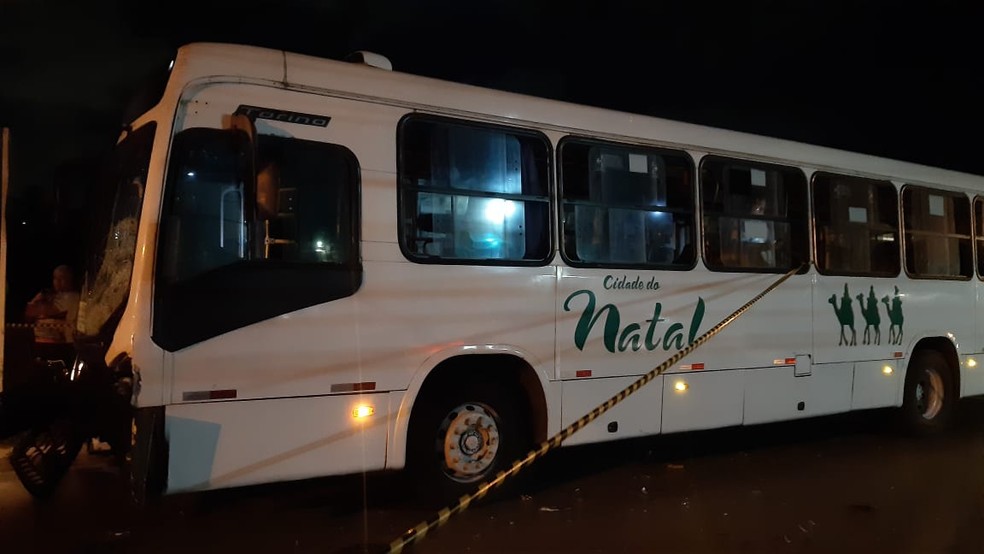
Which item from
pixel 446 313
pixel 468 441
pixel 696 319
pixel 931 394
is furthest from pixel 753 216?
pixel 931 394

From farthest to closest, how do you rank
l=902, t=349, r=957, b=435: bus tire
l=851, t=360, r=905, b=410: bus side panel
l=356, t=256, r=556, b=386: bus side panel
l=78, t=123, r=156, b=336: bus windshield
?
1. l=902, t=349, r=957, b=435: bus tire
2. l=851, t=360, r=905, b=410: bus side panel
3. l=356, t=256, r=556, b=386: bus side panel
4. l=78, t=123, r=156, b=336: bus windshield

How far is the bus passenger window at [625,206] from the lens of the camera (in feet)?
19.8

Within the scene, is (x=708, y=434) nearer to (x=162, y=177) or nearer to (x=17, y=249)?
(x=162, y=177)

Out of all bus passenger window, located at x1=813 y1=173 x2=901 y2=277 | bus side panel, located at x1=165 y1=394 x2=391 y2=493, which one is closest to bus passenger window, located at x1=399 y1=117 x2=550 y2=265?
bus side panel, located at x1=165 y1=394 x2=391 y2=493

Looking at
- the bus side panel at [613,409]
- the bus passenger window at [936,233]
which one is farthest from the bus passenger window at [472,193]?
the bus passenger window at [936,233]

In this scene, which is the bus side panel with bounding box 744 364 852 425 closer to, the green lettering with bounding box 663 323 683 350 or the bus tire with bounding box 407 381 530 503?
the green lettering with bounding box 663 323 683 350

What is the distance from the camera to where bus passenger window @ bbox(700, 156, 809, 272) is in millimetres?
6852

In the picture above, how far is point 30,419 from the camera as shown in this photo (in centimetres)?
483

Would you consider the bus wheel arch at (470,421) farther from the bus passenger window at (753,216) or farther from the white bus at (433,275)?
the bus passenger window at (753,216)

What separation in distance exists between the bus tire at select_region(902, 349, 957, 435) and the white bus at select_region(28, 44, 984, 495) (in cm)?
100

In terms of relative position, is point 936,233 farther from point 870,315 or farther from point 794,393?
point 794,393

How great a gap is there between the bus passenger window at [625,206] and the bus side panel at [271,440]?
2.12 meters

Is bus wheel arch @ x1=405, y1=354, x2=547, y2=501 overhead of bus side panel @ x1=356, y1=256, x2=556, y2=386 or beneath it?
beneath

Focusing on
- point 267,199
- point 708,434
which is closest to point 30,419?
point 267,199
